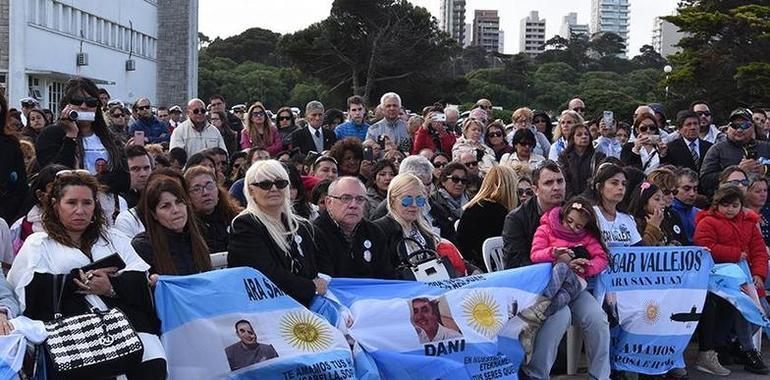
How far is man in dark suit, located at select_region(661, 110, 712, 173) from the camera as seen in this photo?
12.2 m

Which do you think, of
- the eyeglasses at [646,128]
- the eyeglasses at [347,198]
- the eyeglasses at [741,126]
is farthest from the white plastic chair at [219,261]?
the eyeglasses at [741,126]

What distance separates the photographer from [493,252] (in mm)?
8312

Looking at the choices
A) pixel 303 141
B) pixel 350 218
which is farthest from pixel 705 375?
pixel 303 141

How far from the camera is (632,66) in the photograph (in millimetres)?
116125

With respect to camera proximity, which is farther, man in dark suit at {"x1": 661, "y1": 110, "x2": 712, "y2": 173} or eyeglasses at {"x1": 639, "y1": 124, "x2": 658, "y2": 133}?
man in dark suit at {"x1": 661, "y1": 110, "x2": 712, "y2": 173}

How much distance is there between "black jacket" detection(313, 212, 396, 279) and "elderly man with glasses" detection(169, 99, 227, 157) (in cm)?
541

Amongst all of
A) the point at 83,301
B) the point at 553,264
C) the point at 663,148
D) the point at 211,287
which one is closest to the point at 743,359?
the point at 553,264

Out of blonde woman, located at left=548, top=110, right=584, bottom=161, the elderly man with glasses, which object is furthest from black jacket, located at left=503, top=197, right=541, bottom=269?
the elderly man with glasses

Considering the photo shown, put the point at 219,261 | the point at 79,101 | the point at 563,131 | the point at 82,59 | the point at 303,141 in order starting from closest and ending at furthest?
the point at 219,261 < the point at 79,101 < the point at 303,141 < the point at 563,131 < the point at 82,59

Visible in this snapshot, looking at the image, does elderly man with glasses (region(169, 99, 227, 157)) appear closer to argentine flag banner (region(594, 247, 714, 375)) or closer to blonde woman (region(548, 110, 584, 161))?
blonde woman (region(548, 110, 584, 161))

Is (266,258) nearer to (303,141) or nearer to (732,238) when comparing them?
(732,238)

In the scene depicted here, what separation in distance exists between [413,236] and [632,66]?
11286 centimetres

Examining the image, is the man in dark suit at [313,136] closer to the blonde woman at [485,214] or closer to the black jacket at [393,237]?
the blonde woman at [485,214]

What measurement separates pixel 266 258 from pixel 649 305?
3.35 metres
